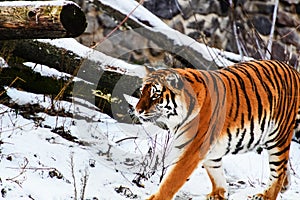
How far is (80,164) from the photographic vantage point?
373 cm

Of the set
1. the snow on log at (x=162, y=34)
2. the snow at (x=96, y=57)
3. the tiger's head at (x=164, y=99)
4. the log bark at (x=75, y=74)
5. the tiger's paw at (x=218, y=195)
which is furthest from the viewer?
the snow on log at (x=162, y=34)

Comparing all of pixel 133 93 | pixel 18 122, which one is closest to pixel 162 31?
pixel 133 93

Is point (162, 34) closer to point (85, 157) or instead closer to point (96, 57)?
point (96, 57)

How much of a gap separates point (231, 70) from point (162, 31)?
157 cm

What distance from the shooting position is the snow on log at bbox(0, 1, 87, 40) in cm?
328

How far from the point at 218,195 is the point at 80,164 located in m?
0.98

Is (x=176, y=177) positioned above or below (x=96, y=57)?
below

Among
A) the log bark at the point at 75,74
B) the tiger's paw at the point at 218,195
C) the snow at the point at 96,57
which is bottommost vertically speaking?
the tiger's paw at the point at 218,195

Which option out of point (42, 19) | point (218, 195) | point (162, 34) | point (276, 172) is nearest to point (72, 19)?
point (42, 19)

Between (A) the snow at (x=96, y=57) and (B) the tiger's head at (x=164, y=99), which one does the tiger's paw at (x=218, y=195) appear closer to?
(B) the tiger's head at (x=164, y=99)

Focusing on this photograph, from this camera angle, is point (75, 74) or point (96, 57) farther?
point (96, 57)

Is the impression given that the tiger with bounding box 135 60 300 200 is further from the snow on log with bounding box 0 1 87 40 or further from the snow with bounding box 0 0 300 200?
the snow on log with bounding box 0 1 87 40

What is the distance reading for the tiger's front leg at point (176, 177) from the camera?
3338 millimetres

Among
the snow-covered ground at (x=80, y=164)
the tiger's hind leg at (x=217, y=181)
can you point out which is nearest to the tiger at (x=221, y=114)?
the tiger's hind leg at (x=217, y=181)
